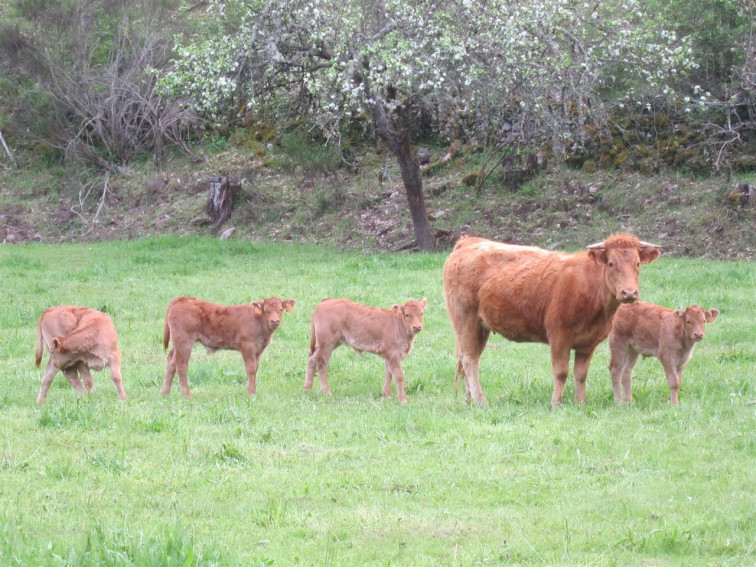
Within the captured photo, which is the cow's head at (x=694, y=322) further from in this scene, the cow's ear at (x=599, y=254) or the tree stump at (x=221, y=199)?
the tree stump at (x=221, y=199)

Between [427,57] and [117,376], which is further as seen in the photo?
[427,57]

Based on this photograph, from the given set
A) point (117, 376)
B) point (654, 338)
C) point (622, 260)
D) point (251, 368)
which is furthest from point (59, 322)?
point (654, 338)

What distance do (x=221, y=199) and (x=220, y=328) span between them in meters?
18.1

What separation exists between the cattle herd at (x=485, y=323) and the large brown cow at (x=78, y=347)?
0.5 inches

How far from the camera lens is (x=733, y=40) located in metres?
25.3

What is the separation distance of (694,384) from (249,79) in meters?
14.3

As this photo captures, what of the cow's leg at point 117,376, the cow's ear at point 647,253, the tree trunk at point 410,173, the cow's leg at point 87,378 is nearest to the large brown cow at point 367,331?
the cow's leg at point 117,376

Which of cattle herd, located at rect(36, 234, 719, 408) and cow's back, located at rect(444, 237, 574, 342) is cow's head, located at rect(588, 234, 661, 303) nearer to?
cattle herd, located at rect(36, 234, 719, 408)

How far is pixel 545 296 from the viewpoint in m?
11.5

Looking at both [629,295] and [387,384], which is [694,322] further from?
[387,384]

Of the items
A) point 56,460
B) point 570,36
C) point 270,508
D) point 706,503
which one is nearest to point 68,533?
point 270,508

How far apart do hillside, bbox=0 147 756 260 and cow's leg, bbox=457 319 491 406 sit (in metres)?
11.4

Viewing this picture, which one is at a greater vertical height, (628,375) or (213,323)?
(213,323)

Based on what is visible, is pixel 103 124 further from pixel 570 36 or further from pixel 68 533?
pixel 68 533
